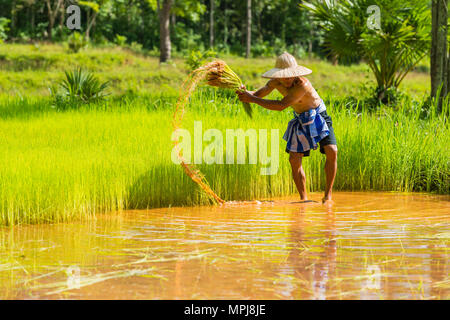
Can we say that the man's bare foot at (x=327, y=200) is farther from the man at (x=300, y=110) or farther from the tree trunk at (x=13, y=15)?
A: the tree trunk at (x=13, y=15)

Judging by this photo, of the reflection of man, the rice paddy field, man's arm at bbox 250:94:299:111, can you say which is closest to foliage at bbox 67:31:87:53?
the rice paddy field

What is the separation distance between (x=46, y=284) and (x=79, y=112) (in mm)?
5681

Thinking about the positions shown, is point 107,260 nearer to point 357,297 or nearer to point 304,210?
point 357,297

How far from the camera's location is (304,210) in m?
5.34

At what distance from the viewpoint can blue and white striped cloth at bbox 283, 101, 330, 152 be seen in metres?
5.41

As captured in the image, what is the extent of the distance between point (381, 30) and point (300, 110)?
6.04 meters

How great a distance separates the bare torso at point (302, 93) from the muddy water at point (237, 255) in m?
0.89

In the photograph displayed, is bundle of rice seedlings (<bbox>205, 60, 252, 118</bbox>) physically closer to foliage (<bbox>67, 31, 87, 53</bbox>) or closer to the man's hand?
the man's hand

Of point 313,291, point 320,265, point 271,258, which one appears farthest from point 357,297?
point 271,258

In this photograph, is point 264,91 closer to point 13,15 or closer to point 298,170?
point 298,170

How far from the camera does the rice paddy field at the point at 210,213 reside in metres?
3.31

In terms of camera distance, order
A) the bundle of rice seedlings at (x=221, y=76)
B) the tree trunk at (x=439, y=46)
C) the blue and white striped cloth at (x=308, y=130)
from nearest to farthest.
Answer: the bundle of rice seedlings at (x=221, y=76) < the blue and white striped cloth at (x=308, y=130) < the tree trunk at (x=439, y=46)

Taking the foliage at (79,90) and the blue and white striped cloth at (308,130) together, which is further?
the foliage at (79,90)

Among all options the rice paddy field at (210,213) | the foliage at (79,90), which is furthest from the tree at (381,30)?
the rice paddy field at (210,213)
